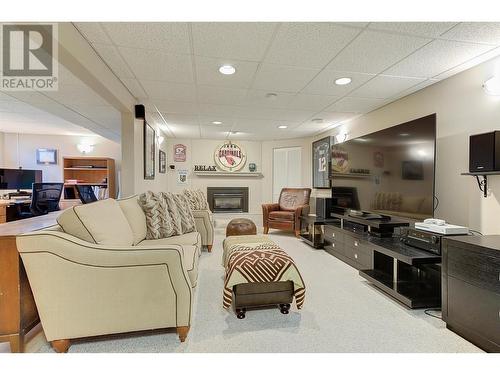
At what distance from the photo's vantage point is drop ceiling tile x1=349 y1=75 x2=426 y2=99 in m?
2.67

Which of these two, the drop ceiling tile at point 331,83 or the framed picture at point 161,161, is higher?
the drop ceiling tile at point 331,83

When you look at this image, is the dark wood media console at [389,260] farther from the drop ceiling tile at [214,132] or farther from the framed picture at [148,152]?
the drop ceiling tile at [214,132]

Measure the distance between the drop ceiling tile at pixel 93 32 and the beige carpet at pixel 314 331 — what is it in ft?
7.17

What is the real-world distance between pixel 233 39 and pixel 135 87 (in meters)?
1.63

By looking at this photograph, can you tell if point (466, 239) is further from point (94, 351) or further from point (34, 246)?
point (34, 246)

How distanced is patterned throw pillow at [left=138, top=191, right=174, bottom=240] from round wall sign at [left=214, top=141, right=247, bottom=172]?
4.09 metres

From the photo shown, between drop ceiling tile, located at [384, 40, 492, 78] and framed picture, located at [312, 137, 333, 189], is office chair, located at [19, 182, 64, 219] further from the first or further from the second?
drop ceiling tile, located at [384, 40, 492, 78]

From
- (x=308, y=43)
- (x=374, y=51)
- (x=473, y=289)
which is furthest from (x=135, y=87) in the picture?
(x=473, y=289)

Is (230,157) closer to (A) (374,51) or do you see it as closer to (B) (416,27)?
(A) (374,51)

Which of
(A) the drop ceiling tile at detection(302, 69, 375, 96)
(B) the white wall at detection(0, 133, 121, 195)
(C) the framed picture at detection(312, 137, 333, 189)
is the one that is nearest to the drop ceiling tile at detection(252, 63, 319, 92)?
(A) the drop ceiling tile at detection(302, 69, 375, 96)

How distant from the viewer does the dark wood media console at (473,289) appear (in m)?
1.51

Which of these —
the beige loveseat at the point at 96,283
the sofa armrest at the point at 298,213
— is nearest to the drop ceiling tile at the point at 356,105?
the sofa armrest at the point at 298,213

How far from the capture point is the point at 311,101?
11.3 feet
